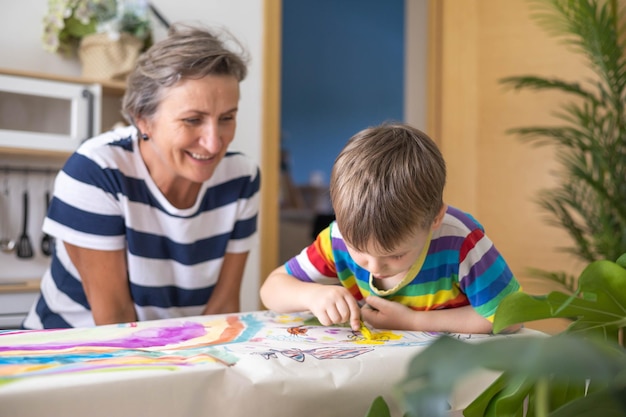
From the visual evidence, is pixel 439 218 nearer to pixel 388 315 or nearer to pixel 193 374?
pixel 388 315

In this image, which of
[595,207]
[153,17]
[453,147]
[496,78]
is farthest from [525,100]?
[153,17]

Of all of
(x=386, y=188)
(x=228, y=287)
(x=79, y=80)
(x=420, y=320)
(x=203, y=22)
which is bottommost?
(x=228, y=287)

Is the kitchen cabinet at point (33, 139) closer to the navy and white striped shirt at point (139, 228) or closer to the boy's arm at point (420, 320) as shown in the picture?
the navy and white striped shirt at point (139, 228)

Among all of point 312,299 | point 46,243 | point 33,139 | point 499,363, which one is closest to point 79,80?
point 33,139

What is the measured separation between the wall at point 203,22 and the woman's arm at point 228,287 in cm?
141

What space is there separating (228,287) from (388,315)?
0.61m

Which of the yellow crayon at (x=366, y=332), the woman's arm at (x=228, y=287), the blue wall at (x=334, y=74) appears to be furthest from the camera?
the blue wall at (x=334, y=74)

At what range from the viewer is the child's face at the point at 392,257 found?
0.92m

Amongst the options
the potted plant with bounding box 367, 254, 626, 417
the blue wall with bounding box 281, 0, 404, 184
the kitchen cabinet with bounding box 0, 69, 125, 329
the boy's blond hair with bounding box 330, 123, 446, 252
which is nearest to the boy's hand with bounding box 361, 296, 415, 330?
the boy's blond hair with bounding box 330, 123, 446, 252

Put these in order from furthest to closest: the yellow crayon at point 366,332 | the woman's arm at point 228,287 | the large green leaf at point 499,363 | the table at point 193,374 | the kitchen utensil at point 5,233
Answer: the kitchen utensil at point 5,233 < the woman's arm at point 228,287 < the yellow crayon at point 366,332 < the table at point 193,374 < the large green leaf at point 499,363

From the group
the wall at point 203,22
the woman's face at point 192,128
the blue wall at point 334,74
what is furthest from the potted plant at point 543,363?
the blue wall at point 334,74

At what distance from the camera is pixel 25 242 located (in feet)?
8.48

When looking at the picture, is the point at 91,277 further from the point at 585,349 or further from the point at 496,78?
the point at 496,78

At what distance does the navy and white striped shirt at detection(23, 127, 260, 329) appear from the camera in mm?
1343
